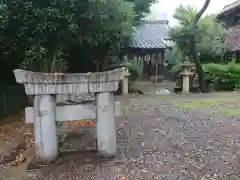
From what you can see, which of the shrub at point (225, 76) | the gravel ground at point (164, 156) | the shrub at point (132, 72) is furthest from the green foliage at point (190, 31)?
the gravel ground at point (164, 156)

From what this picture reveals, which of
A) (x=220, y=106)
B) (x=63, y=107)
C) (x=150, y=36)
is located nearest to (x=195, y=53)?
(x=220, y=106)

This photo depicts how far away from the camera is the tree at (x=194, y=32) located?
16297 millimetres

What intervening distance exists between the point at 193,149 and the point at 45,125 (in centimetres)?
293

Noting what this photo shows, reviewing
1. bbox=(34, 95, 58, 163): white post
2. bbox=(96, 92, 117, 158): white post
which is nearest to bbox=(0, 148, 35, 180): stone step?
bbox=(34, 95, 58, 163): white post

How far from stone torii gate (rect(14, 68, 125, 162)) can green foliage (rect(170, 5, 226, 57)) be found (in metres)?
12.0

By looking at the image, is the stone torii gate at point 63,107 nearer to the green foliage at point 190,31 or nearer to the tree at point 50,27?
the tree at point 50,27

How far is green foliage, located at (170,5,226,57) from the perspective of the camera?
654 inches

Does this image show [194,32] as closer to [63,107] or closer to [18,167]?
[63,107]

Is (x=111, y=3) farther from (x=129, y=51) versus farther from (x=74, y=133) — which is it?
(x=129, y=51)

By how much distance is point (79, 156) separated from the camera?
18.6 ft

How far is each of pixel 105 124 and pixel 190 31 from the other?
1215 centimetres

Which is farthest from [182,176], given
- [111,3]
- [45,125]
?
[111,3]

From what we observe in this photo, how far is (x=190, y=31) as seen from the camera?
1619cm

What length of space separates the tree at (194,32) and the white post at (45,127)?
492 inches
